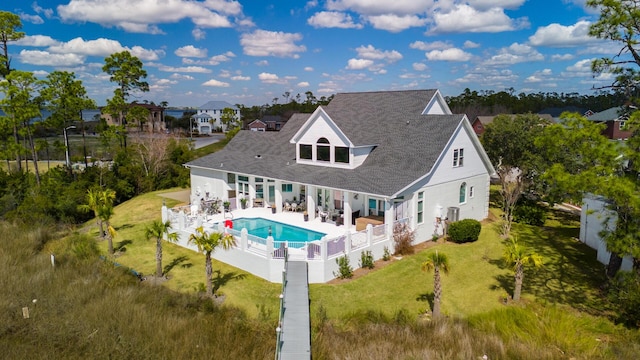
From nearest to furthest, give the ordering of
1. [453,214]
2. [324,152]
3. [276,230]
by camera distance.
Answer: [276,230] → [453,214] → [324,152]

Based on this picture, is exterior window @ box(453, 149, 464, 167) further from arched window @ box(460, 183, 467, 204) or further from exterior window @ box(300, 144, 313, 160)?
exterior window @ box(300, 144, 313, 160)

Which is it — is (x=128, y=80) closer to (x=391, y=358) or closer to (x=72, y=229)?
(x=72, y=229)

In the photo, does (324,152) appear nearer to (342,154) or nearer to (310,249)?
(342,154)

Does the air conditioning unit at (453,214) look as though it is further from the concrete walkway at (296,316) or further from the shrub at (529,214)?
the concrete walkway at (296,316)

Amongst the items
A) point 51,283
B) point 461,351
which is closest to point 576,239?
point 461,351

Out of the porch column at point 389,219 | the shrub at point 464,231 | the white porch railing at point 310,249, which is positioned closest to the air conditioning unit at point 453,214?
the shrub at point 464,231

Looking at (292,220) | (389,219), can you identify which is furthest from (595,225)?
(292,220)
